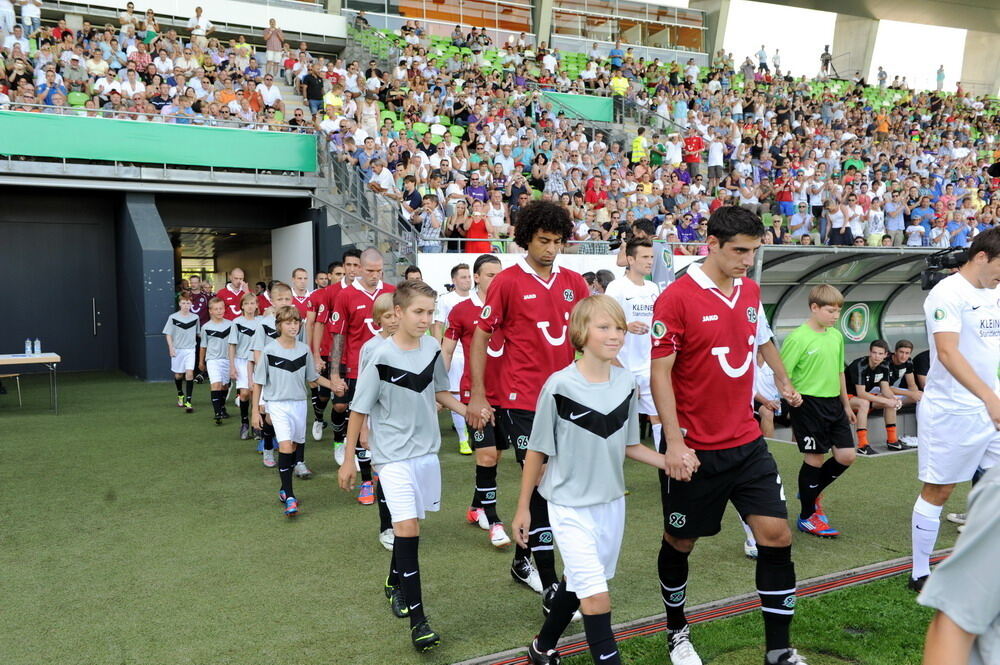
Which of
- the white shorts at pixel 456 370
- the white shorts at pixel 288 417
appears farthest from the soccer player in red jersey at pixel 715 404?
A: the white shorts at pixel 456 370

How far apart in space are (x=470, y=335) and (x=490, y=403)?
280cm

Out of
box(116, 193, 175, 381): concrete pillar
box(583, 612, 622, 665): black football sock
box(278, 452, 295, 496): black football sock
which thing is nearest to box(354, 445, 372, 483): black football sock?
box(278, 452, 295, 496): black football sock

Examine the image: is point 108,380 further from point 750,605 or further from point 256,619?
point 750,605

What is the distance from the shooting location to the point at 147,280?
1524cm

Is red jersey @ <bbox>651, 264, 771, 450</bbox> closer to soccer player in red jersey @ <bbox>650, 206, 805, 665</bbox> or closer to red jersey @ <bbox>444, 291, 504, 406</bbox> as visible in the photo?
soccer player in red jersey @ <bbox>650, 206, 805, 665</bbox>

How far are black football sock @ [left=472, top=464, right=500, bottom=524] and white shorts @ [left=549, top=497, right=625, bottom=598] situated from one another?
2176 mm

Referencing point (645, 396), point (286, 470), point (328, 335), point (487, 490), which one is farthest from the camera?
point (328, 335)

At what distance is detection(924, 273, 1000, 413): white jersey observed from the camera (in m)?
4.20

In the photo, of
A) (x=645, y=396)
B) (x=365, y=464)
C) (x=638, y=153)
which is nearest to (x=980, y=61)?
(x=638, y=153)

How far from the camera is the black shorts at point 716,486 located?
345cm

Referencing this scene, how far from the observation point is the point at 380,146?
1597 cm

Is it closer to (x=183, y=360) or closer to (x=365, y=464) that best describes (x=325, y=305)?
(x=365, y=464)

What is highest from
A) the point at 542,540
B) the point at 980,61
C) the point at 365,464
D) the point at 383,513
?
the point at 980,61

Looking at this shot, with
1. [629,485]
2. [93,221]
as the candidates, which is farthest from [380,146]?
[629,485]
